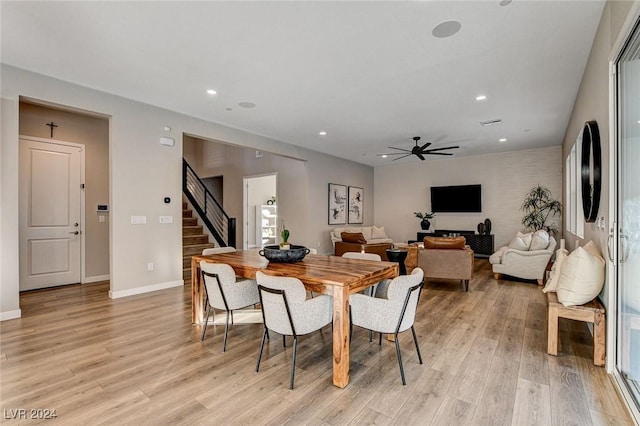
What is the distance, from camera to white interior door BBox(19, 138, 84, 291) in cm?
459

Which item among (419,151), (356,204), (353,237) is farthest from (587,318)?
(356,204)

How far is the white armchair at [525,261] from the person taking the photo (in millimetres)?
5101

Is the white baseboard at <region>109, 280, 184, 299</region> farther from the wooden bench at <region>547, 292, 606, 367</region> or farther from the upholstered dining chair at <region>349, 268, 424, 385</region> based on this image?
the wooden bench at <region>547, 292, 606, 367</region>

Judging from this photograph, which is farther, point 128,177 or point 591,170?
point 128,177

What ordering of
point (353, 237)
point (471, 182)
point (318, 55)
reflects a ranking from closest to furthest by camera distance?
point (318, 55), point (353, 237), point (471, 182)

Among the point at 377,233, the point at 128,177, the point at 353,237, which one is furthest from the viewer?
the point at 377,233

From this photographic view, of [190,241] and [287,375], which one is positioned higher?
[190,241]

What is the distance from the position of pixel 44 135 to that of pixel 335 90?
466 cm

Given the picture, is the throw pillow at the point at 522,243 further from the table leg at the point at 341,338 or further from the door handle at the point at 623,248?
the table leg at the point at 341,338

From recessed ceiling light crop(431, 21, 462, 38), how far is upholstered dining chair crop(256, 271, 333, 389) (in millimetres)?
2500

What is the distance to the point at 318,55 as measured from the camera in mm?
3168

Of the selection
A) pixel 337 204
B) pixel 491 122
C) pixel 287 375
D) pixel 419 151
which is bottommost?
pixel 287 375

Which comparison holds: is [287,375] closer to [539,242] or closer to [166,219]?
[166,219]

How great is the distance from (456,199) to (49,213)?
29.6 ft
